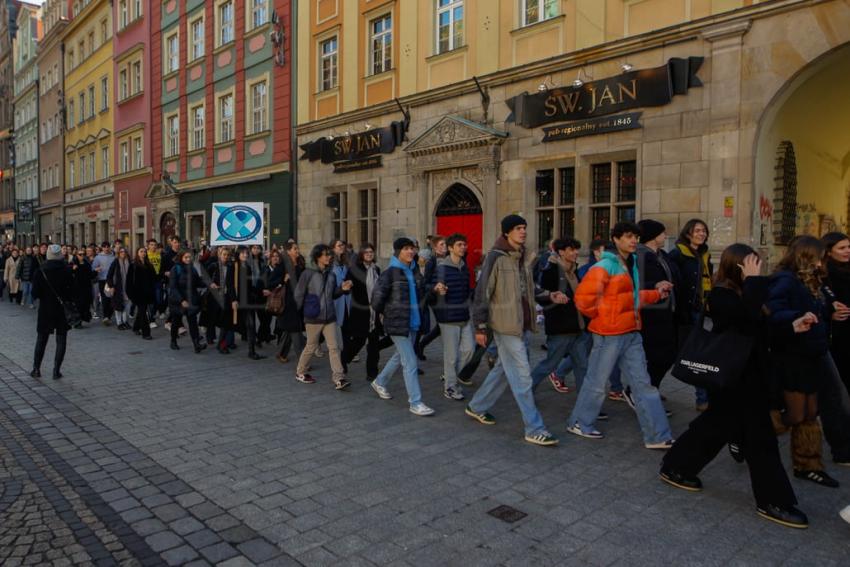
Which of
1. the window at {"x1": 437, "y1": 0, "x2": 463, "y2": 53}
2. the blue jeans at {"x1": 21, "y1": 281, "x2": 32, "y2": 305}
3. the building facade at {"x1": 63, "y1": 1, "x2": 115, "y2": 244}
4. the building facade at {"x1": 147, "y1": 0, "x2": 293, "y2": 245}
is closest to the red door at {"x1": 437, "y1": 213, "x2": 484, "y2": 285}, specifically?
the window at {"x1": 437, "y1": 0, "x2": 463, "y2": 53}

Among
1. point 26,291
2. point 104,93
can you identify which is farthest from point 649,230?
point 104,93

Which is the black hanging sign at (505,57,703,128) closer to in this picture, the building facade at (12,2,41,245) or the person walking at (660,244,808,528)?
the person walking at (660,244,808,528)

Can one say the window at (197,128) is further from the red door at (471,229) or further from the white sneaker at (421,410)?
the white sneaker at (421,410)

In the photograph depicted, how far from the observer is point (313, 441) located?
5.54 meters

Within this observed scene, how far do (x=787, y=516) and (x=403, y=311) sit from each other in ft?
12.3

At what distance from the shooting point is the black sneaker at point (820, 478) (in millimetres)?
4441

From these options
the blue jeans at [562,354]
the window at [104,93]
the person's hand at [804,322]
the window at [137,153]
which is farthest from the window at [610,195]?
the window at [104,93]

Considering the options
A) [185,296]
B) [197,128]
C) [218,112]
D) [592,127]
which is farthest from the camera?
[197,128]

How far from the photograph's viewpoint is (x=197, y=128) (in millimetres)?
26719

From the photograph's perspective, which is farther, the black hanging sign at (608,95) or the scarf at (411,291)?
the black hanging sign at (608,95)

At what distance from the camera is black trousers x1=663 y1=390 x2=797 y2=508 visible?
12.7 feet

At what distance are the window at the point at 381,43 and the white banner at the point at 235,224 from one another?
8.48 meters

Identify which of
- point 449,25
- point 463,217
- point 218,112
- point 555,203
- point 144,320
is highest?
point 449,25

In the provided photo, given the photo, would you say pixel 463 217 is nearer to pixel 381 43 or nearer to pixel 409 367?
pixel 381 43
